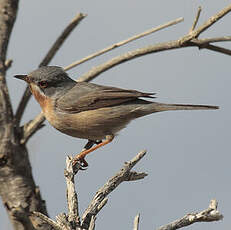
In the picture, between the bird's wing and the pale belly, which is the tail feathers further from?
the pale belly

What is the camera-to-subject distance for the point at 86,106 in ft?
26.2

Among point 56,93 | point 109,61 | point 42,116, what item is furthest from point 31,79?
point 109,61

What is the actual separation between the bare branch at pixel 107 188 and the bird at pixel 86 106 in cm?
191

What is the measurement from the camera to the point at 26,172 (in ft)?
28.2

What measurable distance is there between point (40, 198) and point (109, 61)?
2521 mm

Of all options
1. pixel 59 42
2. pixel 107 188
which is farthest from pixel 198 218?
pixel 59 42

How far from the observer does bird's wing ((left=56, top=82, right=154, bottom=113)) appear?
309 inches

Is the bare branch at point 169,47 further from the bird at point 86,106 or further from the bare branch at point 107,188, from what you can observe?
the bare branch at point 107,188

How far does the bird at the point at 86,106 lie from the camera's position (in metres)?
7.73

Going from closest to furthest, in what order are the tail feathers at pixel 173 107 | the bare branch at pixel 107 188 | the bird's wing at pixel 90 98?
the bare branch at pixel 107 188 < the tail feathers at pixel 173 107 < the bird's wing at pixel 90 98

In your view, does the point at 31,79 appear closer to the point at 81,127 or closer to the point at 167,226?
the point at 81,127

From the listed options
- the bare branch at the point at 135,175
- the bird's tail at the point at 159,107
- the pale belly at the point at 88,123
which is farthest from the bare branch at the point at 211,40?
the bare branch at the point at 135,175

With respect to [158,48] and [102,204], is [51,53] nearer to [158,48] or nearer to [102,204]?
[158,48]

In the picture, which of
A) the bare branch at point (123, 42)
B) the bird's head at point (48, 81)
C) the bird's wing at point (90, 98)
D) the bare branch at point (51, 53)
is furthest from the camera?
the bare branch at point (51, 53)
